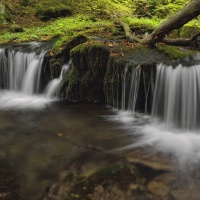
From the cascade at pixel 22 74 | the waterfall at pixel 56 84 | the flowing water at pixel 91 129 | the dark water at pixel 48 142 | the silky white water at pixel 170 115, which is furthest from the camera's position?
the cascade at pixel 22 74

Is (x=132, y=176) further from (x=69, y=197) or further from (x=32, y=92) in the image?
(x=32, y=92)

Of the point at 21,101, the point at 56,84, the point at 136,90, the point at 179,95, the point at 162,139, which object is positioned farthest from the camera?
the point at 56,84

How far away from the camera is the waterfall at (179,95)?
608 centimetres

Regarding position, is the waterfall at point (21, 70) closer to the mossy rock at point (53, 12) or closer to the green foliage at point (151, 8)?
the mossy rock at point (53, 12)

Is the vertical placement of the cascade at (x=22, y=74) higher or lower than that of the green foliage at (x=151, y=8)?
lower

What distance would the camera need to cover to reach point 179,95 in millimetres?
6246

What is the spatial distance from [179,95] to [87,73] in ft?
8.89

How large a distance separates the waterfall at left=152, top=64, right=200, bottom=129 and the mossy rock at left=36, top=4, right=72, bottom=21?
10.9m

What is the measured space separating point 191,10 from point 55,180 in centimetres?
483

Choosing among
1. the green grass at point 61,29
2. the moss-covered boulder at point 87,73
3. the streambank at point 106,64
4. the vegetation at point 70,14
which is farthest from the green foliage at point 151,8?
Result: the moss-covered boulder at point 87,73

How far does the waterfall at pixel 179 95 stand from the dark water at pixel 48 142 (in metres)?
1.34

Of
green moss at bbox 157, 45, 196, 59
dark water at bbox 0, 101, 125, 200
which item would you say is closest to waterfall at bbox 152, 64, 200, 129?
green moss at bbox 157, 45, 196, 59

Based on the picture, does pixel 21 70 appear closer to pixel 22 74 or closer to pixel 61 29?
pixel 22 74

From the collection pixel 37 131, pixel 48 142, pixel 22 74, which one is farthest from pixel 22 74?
pixel 48 142
